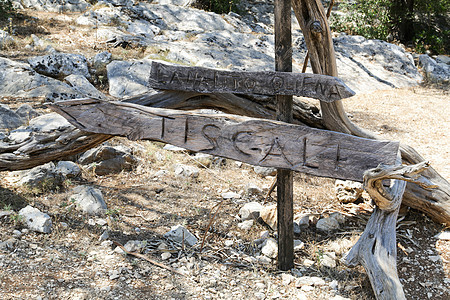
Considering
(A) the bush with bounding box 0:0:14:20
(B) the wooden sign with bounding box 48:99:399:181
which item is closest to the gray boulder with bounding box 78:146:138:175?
(B) the wooden sign with bounding box 48:99:399:181

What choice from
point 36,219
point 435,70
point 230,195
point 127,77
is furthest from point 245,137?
point 435,70

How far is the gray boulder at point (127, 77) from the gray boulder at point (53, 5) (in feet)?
16.1

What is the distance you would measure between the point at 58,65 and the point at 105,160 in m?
3.25

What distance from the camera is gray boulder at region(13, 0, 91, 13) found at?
38.8 ft

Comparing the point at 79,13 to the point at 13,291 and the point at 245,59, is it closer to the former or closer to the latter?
the point at 245,59

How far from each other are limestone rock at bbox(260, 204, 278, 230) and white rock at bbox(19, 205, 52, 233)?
2124mm

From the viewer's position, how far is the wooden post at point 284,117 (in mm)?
3457

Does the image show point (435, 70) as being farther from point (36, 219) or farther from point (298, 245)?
point (36, 219)

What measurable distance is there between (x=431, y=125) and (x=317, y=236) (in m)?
4.91

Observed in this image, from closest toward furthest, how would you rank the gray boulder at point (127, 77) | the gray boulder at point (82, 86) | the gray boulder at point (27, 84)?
1. the gray boulder at point (27, 84)
2. the gray boulder at point (82, 86)
3. the gray boulder at point (127, 77)

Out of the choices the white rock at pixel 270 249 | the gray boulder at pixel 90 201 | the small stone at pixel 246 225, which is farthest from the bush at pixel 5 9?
the white rock at pixel 270 249

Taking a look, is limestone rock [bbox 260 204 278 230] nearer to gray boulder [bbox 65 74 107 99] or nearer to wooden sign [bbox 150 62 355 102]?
wooden sign [bbox 150 62 355 102]

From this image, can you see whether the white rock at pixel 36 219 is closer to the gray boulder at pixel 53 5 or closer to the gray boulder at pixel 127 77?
the gray boulder at pixel 127 77

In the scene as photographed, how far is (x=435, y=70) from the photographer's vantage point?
38.0 ft
